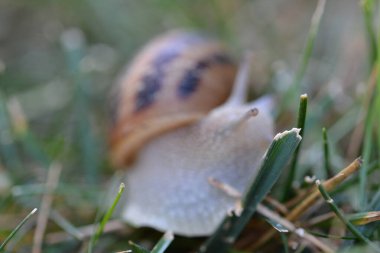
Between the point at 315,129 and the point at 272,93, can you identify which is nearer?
the point at 315,129

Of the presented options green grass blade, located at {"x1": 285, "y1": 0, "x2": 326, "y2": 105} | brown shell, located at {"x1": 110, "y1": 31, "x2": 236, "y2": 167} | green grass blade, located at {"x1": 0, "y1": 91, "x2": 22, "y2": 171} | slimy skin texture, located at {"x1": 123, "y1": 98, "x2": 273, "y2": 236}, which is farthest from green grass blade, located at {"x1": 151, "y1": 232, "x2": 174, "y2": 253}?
green grass blade, located at {"x1": 0, "y1": 91, "x2": 22, "y2": 171}

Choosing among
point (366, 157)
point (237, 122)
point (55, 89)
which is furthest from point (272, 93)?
point (55, 89)

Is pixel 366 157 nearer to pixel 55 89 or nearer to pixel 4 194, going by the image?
pixel 4 194

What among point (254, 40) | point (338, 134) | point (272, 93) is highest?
point (254, 40)

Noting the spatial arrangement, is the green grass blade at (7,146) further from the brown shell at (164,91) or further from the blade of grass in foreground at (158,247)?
the blade of grass in foreground at (158,247)

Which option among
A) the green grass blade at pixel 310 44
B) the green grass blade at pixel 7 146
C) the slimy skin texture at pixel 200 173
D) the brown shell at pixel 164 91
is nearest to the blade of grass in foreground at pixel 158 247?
the slimy skin texture at pixel 200 173

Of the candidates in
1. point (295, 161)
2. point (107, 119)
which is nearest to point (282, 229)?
point (295, 161)

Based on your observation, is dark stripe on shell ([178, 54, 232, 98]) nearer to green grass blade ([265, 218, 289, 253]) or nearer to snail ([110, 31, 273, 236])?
snail ([110, 31, 273, 236])
